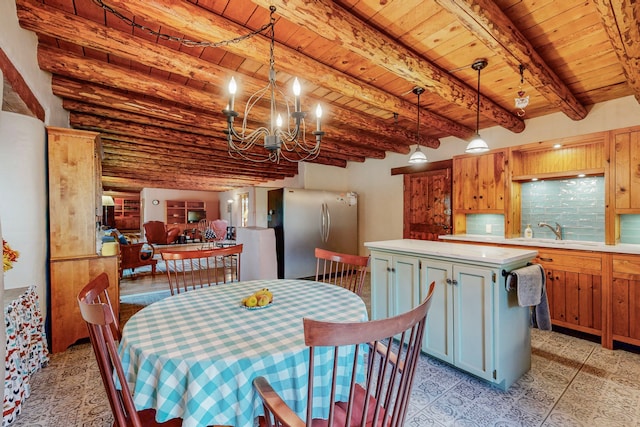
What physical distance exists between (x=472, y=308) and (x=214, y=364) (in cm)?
186

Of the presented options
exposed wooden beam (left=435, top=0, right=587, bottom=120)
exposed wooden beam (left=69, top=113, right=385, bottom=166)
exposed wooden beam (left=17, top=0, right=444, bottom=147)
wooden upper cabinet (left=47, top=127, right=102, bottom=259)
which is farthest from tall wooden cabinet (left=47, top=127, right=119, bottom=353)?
exposed wooden beam (left=435, top=0, right=587, bottom=120)

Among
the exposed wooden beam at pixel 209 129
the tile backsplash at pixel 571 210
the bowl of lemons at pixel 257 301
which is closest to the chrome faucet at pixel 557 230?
the tile backsplash at pixel 571 210

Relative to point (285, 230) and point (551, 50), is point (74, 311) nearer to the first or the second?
point (285, 230)

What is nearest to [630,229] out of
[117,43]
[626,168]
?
[626,168]

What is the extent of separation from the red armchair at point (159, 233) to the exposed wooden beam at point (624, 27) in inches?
412

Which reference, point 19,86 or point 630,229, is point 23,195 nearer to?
point 19,86

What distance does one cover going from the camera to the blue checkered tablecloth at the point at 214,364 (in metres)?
0.97

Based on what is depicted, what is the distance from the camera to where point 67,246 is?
103 inches

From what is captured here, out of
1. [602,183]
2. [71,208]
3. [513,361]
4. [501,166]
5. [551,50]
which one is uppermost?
[551,50]

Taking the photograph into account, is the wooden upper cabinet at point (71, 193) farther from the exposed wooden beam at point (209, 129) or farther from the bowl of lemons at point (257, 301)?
the bowl of lemons at point (257, 301)

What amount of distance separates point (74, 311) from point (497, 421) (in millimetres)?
3507

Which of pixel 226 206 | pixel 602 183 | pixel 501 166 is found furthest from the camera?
pixel 226 206

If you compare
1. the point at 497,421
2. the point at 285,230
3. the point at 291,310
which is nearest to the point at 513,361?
the point at 497,421

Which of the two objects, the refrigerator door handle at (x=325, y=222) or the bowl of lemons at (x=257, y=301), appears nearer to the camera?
the bowl of lemons at (x=257, y=301)
